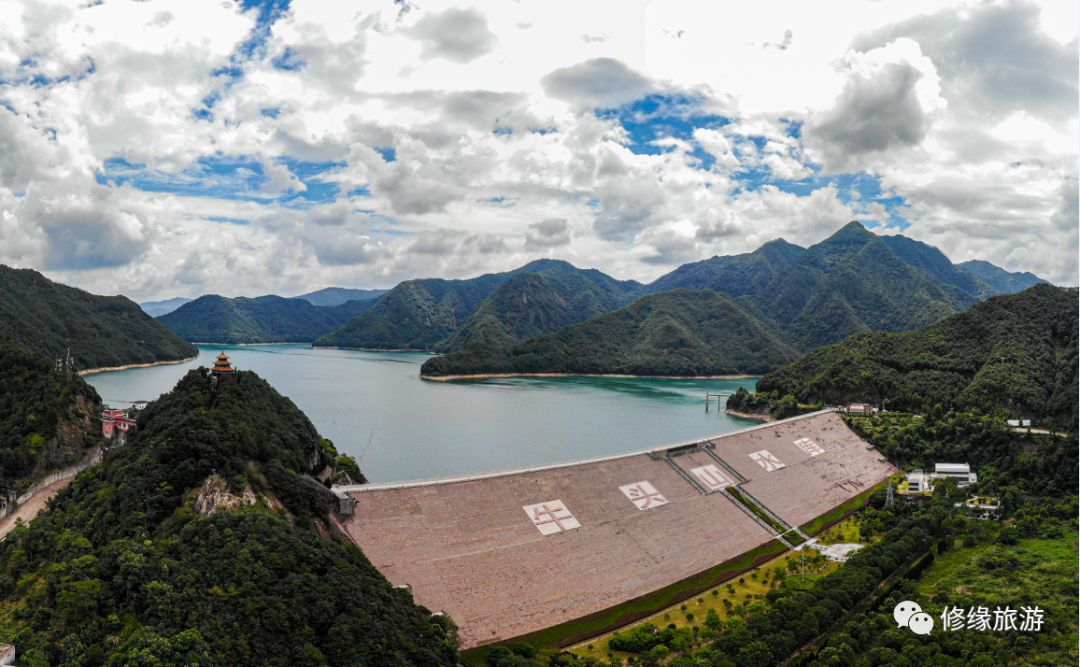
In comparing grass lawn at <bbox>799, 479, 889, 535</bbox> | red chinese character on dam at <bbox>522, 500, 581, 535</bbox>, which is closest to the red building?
red chinese character on dam at <bbox>522, 500, 581, 535</bbox>

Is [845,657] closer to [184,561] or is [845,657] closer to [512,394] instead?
[184,561]

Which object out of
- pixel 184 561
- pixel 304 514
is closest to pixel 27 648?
pixel 184 561

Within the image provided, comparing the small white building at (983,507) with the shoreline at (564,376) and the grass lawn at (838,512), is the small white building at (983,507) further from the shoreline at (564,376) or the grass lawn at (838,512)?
the shoreline at (564,376)

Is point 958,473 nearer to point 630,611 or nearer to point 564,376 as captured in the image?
point 630,611

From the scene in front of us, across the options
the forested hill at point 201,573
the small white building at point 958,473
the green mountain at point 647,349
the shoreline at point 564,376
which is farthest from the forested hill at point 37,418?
the green mountain at point 647,349

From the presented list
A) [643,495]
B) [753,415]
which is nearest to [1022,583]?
[643,495]

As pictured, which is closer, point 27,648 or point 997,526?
point 27,648
